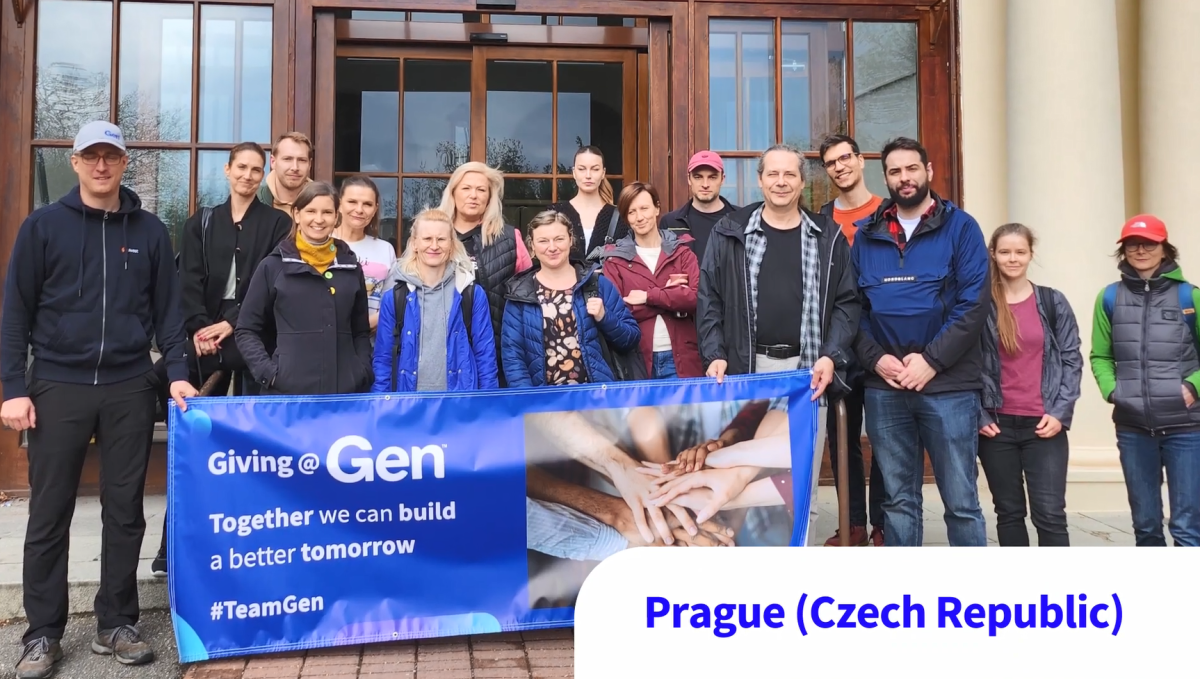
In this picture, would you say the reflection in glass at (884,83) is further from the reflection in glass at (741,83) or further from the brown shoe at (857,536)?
the brown shoe at (857,536)

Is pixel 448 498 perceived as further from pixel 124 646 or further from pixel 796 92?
pixel 796 92

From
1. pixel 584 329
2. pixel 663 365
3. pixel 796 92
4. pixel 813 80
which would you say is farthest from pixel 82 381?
pixel 813 80

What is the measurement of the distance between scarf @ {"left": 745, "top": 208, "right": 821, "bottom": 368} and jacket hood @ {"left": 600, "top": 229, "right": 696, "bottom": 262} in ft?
1.91

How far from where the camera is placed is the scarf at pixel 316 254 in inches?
145

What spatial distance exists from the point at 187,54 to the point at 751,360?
4.46 metres

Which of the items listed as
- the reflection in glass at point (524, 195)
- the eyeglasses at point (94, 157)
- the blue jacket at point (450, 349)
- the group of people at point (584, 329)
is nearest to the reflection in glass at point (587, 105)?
the reflection in glass at point (524, 195)

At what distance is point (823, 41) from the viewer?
6.29 metres

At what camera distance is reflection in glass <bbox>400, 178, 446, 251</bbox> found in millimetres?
6367

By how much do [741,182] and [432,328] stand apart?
3204 millimetres

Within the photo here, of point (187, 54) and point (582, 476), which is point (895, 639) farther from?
point (187, 54)

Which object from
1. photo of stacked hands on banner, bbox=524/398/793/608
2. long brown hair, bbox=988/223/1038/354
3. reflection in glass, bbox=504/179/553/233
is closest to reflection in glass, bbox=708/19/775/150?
reflection in glass, bbox=504/179/553/233

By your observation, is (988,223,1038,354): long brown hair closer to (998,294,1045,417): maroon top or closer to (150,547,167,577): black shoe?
(998,294,1045,417): maroon top

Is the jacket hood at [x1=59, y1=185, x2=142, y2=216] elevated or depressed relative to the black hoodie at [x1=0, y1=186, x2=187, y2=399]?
elevated

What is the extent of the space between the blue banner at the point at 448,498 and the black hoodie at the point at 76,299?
38 cm
